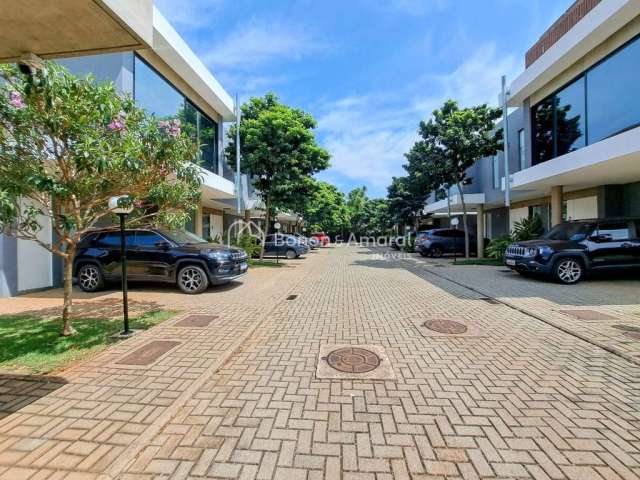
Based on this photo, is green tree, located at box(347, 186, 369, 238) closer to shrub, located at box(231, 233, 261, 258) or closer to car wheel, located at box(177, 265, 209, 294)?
shrub, located at box(231, 233, 261, 258)

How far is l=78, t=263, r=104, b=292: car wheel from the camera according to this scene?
8.69 metres

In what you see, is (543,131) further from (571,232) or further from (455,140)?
(571,232)

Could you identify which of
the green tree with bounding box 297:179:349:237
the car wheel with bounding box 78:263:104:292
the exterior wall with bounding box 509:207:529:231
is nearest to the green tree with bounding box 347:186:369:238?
the green tree with bounding box 297:179:349:237

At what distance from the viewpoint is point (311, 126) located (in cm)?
1689

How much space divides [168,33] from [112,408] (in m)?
11.5

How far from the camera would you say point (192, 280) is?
A: 847 cm

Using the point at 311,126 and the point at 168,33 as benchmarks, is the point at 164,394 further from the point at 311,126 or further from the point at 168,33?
the point at 311,126

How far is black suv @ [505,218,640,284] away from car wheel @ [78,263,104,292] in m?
12.2

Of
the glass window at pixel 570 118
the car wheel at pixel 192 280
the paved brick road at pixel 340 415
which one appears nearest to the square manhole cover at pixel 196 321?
the paved brick road at pixel 340 415

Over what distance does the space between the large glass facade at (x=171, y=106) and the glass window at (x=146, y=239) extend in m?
2.31

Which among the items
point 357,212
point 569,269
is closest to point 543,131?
point 569,269

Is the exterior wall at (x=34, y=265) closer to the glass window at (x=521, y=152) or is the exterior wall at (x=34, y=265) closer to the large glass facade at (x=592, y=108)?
the large glass facade at (x=592, y=108)

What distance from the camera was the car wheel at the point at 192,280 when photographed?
8434 millimetres

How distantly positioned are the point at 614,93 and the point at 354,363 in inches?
505
